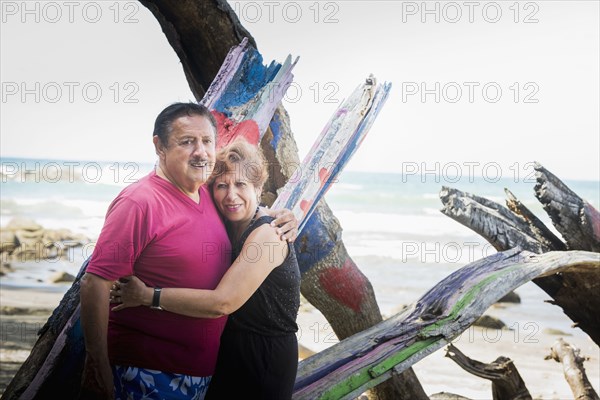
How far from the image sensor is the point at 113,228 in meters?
2.79

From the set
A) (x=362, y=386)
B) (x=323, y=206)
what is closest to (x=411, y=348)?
(x=362, y=386)

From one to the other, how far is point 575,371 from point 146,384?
12.6 feet

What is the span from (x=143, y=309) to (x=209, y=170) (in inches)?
24.4

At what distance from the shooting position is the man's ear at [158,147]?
294cm

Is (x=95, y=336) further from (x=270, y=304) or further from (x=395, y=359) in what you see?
(x=395, y=359)

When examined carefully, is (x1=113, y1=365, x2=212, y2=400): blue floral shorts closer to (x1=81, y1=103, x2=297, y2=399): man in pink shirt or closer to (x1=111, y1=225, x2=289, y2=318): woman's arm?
(x1=81, y1=103, x2=297, y2=399): man in pink shirt

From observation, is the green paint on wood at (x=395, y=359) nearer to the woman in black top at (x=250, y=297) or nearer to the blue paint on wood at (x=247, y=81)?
the woman in black top at (x=250, y=297)

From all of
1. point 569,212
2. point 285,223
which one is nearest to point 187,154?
point 285,223

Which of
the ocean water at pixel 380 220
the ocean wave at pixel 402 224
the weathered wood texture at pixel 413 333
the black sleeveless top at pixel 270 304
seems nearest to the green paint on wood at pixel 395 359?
the weathered wood texture at pixel 413 333

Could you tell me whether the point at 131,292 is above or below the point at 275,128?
below

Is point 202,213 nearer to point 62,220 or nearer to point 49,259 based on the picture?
point 49,259

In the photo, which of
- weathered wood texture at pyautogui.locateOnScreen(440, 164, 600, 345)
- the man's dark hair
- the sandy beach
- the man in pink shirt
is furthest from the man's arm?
the sandy beach

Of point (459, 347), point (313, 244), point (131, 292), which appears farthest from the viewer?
point (459, 347)

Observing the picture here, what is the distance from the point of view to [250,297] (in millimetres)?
2992
